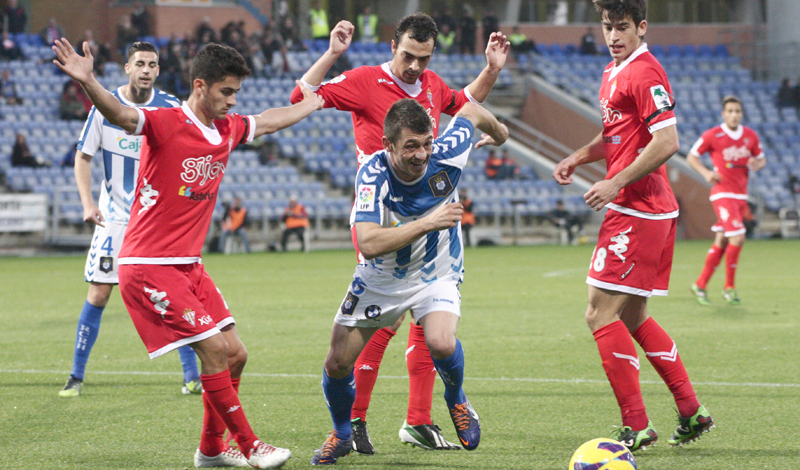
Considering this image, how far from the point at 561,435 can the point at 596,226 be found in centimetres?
2106

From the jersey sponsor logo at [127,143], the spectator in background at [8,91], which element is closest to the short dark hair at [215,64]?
the jersey sponsor logo at [127,143]

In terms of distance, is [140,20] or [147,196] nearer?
[147,196]

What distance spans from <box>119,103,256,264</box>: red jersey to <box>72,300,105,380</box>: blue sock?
2095 millimetres

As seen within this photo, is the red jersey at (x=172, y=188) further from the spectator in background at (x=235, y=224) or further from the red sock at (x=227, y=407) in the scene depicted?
the spectator in background at (x=235, y=224)

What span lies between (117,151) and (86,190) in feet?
1.14

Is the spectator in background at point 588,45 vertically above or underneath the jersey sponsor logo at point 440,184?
above

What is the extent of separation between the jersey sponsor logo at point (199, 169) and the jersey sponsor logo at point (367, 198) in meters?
0.74

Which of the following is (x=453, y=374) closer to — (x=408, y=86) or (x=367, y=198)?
(x=367, y=198)

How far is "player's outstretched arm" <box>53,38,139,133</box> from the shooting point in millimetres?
3912

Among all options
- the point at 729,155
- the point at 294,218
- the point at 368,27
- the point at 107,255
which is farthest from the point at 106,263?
the point at 368,27

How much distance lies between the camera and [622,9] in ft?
15.3

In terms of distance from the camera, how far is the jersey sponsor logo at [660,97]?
4504 mm

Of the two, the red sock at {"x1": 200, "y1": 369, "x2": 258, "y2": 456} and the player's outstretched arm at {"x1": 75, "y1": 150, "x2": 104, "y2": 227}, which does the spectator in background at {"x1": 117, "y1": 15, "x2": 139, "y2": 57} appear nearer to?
the player's outstretched arm at {"x1": 75, "y1": 150, "x2": 104, "y2": 227}

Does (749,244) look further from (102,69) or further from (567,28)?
(102,69)
